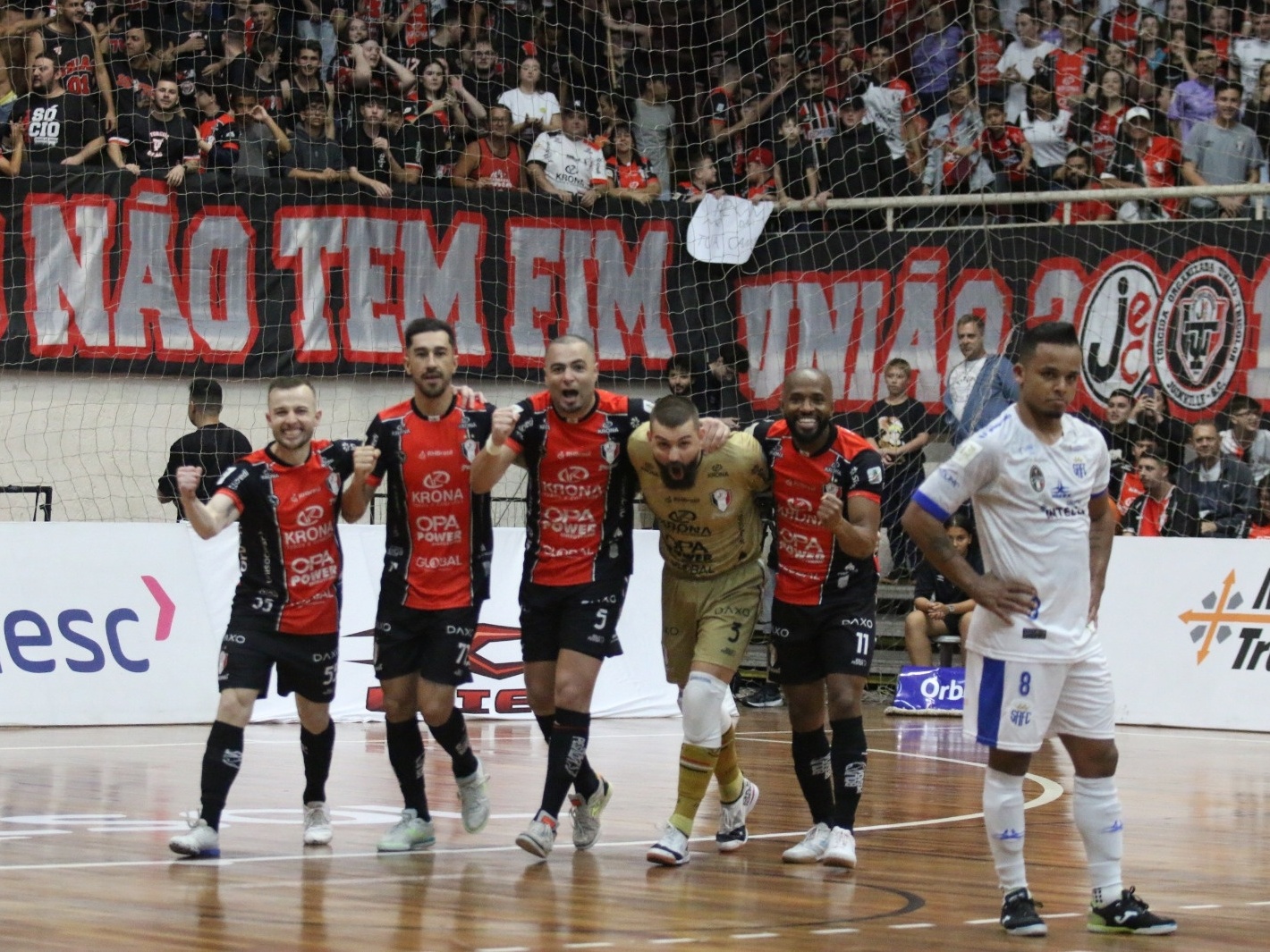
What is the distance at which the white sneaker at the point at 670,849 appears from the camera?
25.2 feet

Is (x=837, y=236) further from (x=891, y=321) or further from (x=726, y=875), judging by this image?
(x=726, y=875)

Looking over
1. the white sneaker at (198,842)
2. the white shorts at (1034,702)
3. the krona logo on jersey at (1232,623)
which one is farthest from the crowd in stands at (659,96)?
the white shorts at (1034,702)

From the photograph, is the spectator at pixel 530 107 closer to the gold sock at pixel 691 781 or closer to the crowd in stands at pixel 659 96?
the crowd in stands at pixel 659 96

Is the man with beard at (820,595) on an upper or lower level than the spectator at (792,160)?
lower

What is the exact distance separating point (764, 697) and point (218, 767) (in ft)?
30.0

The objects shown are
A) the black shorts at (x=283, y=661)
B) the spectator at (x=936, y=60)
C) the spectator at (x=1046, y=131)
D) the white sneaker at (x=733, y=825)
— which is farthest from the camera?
the spectator at (x=936, y=60)

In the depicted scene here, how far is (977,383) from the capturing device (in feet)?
52.7

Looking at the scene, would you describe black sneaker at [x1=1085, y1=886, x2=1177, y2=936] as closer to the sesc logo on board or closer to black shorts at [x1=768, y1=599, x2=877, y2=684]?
black shorts at [x1=768, y1=599, x2=877, y2=684]

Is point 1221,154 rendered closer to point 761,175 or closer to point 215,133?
point 761,175

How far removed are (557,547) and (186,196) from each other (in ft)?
31.6

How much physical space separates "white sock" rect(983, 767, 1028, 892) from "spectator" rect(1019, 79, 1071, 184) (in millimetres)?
12406

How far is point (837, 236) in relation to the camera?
17984mm

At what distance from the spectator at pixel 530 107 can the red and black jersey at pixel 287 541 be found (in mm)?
9825

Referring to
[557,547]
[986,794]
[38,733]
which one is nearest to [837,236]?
[38,733]
